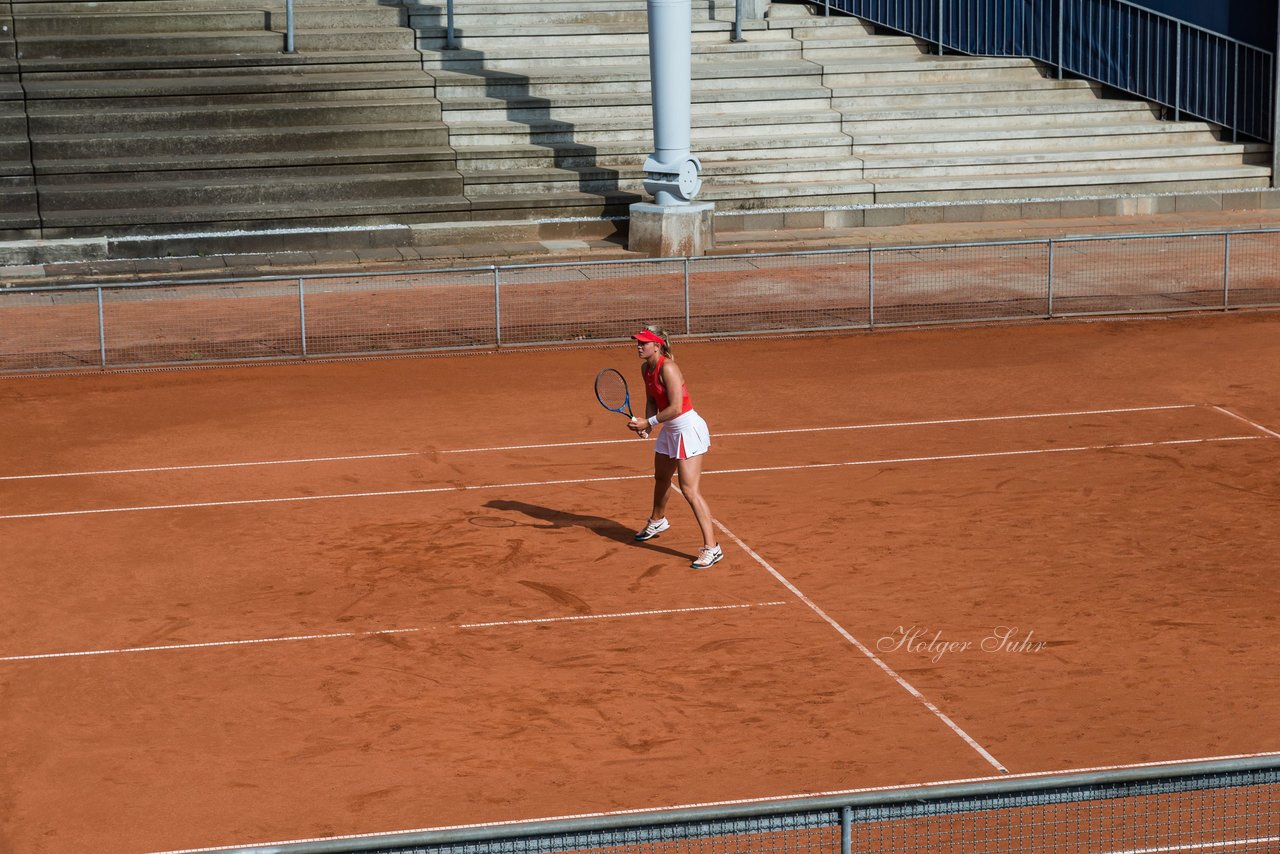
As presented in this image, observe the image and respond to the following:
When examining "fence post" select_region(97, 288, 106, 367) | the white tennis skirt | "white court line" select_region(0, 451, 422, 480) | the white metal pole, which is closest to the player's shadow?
the white tennis skirt

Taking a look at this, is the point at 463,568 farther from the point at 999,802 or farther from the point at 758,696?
the point at 999,802

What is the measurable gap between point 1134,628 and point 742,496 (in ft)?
14.7

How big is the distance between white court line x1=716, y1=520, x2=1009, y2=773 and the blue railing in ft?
75.9

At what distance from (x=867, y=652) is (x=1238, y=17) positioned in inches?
1037

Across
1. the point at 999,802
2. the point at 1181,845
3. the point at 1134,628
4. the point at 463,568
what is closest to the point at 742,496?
the point at 463,568

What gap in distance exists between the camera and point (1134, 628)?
12.3m

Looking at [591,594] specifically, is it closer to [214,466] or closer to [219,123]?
[214,466]

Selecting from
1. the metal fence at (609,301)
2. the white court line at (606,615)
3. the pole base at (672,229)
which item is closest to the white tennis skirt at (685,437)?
the white court line at (606,615)

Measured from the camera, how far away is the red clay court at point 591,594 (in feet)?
33.3

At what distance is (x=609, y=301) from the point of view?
24.9m

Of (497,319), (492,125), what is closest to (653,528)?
(497,319)

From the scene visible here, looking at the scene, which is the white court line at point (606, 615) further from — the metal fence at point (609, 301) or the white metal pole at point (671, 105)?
the white metal pole at point (671, 105)

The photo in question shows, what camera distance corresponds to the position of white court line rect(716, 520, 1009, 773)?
10.3m

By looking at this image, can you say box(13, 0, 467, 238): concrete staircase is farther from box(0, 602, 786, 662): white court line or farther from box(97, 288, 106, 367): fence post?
box(0, 602, 786, 662): white court line
